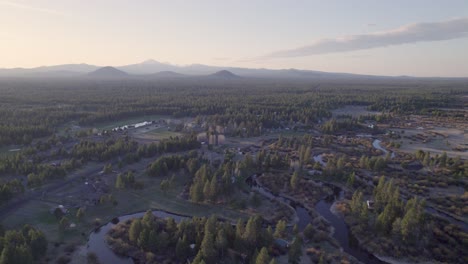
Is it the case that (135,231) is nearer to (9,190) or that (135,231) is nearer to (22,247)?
(22,247)

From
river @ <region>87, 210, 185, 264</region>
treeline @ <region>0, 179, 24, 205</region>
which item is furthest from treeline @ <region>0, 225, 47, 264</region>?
treeline @ <region>0, 179, 24, 205</region>

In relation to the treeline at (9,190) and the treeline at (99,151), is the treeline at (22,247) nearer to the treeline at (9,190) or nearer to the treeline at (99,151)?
the treeline at (9,190)

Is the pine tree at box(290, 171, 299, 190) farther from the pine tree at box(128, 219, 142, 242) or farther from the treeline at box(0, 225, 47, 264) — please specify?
the treeline at box(0, 225, 47, 264)

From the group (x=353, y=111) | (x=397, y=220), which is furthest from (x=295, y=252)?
(x=353, y=111)

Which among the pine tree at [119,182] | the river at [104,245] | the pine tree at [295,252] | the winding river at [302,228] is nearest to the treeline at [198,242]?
the river at [104,245]

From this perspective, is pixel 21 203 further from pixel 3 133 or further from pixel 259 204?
pixel 3 133

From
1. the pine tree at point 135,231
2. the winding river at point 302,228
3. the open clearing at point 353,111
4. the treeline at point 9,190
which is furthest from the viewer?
the open clearing at point 353,111
